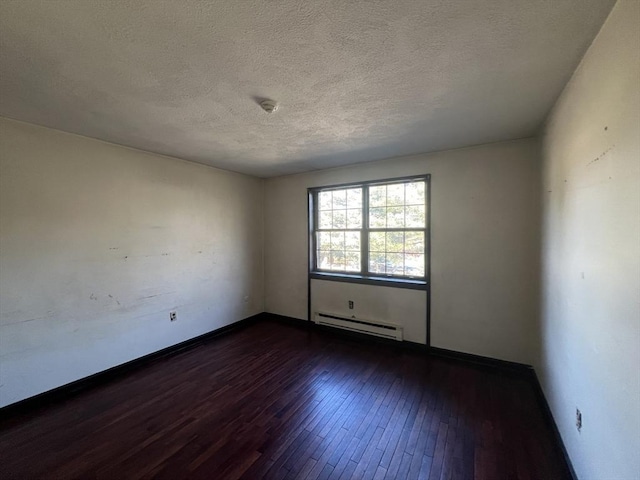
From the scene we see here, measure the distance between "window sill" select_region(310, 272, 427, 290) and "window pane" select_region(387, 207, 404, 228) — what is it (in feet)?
2.43

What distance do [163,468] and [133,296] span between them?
1.92 m

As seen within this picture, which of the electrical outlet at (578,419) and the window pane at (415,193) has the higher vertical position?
the window pane at (415,193)

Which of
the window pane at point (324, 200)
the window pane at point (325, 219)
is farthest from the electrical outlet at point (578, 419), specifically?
the window pane at point (324, 200)

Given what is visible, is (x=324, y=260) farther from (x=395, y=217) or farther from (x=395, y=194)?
(x=395, y=194)

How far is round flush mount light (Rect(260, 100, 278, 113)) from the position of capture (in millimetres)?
1903

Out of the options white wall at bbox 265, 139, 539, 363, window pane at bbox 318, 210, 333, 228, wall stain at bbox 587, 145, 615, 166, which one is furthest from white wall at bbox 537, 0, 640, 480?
window pane at bbox 318, 210, 333, 228

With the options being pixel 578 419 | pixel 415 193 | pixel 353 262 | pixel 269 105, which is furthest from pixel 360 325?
pixel 269 105

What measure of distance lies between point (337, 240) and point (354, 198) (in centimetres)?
71

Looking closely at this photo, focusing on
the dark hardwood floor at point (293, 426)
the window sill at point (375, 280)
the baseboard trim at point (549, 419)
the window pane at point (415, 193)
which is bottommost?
the dark hardwood floor at point (293, 426)

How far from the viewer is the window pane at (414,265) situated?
3.38 metres

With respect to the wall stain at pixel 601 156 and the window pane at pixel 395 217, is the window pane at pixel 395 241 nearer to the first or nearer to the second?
the window pane at pixel 395 217

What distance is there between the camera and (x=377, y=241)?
3719mm

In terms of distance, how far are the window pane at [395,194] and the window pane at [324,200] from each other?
97 cm

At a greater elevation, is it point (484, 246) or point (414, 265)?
point (484, 246)
